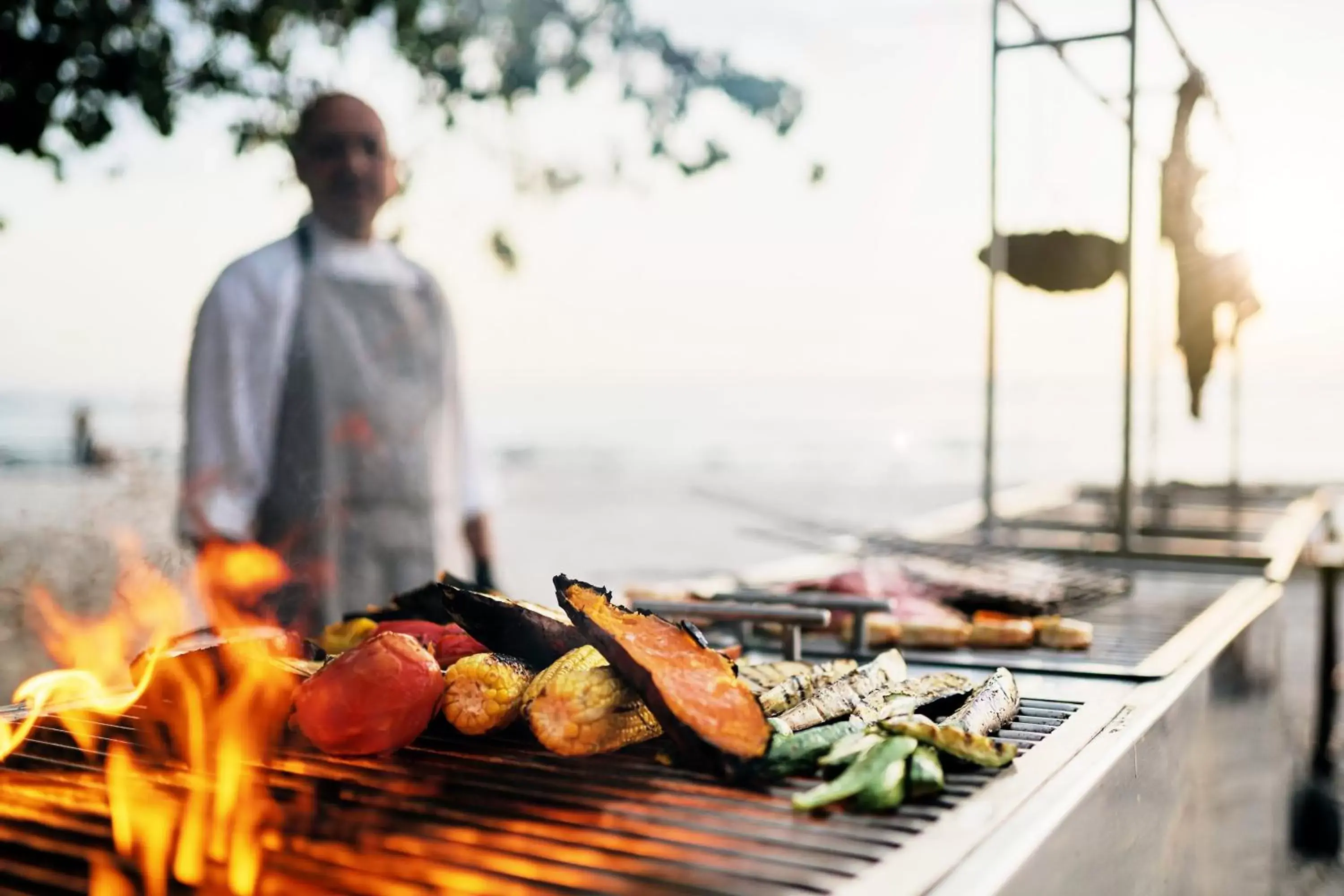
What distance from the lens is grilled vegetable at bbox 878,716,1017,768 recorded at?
5.94 ft

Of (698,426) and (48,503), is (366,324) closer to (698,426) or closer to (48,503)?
(48,503)

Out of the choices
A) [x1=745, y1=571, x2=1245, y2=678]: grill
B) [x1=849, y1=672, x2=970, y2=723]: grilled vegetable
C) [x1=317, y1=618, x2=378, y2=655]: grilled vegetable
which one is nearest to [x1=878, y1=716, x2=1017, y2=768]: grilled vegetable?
[x1=849, y1=672, x2=970, y2=723]: grilled vegetable

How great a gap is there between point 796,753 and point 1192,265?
14.3ft

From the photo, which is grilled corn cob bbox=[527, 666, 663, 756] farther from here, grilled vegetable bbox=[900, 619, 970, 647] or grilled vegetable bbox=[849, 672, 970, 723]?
grilled vegetable bbox=[900, 619, 970, 647]

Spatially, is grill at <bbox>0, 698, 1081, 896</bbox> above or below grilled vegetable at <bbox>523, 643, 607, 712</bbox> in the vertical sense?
below

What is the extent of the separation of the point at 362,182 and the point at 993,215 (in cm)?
258

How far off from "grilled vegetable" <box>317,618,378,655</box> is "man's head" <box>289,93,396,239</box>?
2132 millimetres

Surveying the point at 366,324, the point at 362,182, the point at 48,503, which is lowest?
the point at 48,503

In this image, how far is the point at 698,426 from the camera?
142 ft

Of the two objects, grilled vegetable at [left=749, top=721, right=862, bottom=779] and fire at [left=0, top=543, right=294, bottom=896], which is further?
grilled vegetable at [left=749, top=721, right=862, bottom=779]

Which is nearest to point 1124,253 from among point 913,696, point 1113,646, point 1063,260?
point 1063,260

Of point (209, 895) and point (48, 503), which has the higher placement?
point (209, 895)

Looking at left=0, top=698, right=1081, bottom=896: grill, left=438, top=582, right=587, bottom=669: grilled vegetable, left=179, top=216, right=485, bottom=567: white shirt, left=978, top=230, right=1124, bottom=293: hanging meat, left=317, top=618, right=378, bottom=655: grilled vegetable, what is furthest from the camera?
left=978, top=230, right=1124, bottom=293: hanging meat

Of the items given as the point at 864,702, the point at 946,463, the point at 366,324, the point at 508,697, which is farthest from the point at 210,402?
the point at 946,463
